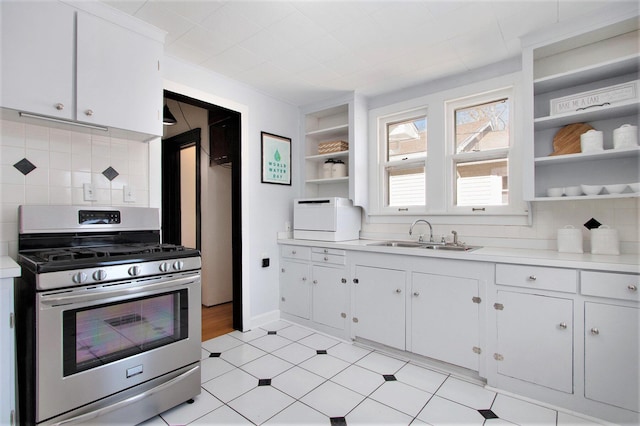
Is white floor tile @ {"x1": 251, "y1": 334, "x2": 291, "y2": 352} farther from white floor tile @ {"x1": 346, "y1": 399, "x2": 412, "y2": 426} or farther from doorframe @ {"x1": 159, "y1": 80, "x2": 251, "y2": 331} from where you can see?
white floor tile @ {"x1": 346, "y1": 399, "x2": 412, "y2": 426}

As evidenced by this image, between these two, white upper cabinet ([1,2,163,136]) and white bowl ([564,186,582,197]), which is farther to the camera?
white bowl ([564,186,582,197])

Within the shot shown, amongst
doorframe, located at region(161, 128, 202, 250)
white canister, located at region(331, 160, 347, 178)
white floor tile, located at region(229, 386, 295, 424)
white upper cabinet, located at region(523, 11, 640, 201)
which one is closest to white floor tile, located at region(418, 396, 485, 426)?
white floor tile, located at region(229, 386, 295, 424)

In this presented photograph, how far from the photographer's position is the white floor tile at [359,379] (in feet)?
7.00

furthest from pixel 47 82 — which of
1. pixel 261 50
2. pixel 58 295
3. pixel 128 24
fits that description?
pixel 261 50

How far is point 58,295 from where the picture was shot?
1497 mm

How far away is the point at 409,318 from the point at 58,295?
2.25 meters

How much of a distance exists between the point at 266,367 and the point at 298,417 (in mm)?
658

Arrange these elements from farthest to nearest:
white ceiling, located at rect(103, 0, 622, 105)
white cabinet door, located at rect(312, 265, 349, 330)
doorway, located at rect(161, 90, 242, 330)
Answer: doorway, located at rect(161, 90, 242, 330)
white cabinet door, located at rect(312, 265, 349, 330)
white ceiling, located at rect(103, 0, 622, 105)

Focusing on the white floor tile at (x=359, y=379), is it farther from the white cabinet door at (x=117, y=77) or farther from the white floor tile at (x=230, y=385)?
the white cabinet door at (x=117, y=77)

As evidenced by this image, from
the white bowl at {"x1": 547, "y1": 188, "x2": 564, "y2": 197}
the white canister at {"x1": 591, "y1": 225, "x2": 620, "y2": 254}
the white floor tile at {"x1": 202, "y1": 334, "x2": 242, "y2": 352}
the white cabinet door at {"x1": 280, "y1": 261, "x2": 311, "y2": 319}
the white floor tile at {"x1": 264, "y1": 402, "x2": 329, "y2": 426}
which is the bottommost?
the white floor tile at {"x1": 264, "y1": 402, "x2": 329, "y2": 426}

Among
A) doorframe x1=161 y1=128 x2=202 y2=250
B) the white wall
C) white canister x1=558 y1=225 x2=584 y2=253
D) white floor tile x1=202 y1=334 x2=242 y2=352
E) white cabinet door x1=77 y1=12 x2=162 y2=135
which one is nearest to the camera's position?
white cabinet door x1=77 y1=12 x2=162 y2=135

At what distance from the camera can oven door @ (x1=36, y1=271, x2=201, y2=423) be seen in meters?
1.47

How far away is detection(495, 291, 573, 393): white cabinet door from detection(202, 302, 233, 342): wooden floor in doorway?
96.0 inches

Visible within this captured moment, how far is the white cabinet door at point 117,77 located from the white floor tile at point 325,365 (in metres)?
2.05
